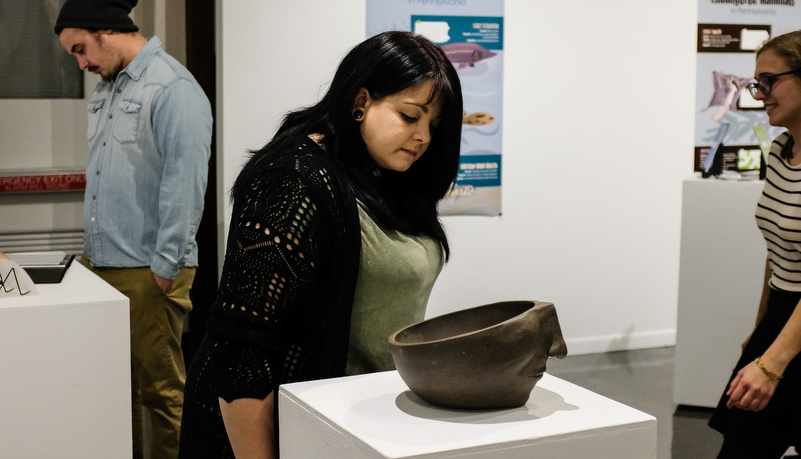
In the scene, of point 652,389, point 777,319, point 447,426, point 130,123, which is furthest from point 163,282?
point 652,389

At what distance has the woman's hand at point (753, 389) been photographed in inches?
87.4

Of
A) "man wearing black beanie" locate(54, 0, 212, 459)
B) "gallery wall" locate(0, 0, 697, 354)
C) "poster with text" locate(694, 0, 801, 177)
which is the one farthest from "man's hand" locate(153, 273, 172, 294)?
"poster with text" locate(694, 0, 801, 177)

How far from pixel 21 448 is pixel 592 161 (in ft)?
11.4

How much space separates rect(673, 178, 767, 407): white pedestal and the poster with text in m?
1.23

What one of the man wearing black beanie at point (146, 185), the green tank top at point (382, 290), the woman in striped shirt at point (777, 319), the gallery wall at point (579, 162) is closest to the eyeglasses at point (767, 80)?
the woman in striped shirt at point (777, 319)

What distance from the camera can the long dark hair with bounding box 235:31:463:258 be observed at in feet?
4.76

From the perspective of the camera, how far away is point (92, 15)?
122 inches

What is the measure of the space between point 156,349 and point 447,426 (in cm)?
217

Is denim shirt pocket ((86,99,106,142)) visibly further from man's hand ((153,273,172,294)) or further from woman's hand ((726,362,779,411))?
woman's hand ((726,362,779,411))

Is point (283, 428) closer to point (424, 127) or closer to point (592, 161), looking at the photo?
point (424, 127)

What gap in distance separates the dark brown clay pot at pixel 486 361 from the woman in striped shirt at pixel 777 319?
1.22m

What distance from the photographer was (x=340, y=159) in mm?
1481

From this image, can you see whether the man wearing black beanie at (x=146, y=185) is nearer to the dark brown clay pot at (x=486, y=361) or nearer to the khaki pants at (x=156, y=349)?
the khaki pants at (x=156, y=349)

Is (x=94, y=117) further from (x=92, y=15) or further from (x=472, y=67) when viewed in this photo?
(x=472, y=67)
